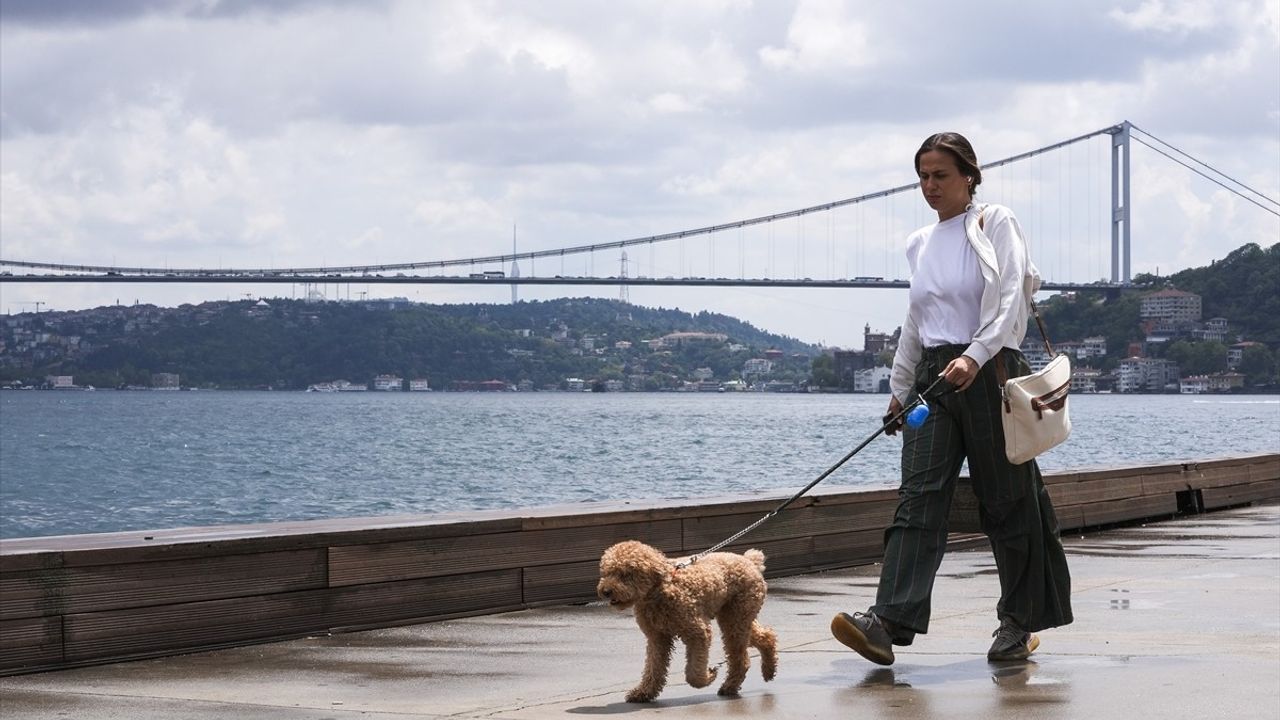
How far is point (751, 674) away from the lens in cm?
579

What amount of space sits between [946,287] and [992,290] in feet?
0.56

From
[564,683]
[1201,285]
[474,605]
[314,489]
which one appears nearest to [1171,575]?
[474,605]

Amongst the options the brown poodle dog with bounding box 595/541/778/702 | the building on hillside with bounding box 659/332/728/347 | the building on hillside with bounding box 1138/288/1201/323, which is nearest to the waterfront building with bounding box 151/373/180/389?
the building on hillside with bounding box 659/332/728/347

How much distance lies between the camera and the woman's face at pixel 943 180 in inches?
229

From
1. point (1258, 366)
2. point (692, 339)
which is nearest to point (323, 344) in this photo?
point (692, 339)

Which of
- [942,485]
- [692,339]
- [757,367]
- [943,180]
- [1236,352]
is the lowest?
[942,485]

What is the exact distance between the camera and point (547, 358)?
155 m

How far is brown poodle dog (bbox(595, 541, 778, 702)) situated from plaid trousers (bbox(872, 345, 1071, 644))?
0.49m

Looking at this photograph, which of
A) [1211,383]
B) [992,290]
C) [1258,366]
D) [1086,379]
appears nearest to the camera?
[992,290]

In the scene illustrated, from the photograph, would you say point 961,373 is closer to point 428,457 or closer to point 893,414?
point 893,414

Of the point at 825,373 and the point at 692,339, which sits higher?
the point at 692,339

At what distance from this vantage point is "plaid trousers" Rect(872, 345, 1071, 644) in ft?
18.7

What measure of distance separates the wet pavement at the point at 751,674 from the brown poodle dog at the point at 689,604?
0.09 metres

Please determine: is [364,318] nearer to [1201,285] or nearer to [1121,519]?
[1201,285]
